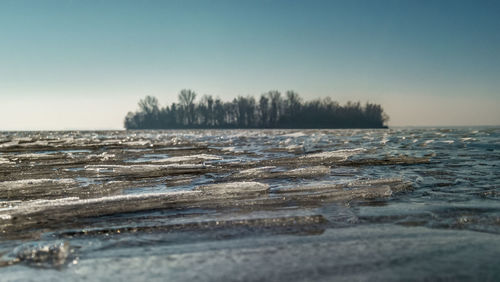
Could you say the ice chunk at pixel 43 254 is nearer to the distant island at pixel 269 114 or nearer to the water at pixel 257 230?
the water at pixel 257 230

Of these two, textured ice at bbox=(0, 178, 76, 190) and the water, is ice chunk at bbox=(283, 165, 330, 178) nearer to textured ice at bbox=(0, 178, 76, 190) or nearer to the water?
the water

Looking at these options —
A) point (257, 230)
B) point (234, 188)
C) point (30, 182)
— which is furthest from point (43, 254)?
point (30, 182)

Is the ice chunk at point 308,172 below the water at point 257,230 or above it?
below

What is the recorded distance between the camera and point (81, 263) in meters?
2.56

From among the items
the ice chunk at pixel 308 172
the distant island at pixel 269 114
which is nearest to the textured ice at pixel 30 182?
the ice chunk at pixel 308 172

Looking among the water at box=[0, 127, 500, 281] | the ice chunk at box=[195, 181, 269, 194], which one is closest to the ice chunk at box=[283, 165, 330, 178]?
the water at box=[0, 127, 500, 281]

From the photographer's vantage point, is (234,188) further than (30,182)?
No

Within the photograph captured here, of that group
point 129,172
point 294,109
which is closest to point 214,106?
point 294,109

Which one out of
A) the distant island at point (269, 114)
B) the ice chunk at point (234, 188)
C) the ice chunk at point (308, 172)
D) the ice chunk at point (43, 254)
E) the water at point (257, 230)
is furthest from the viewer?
the distant island at point (269, 114)

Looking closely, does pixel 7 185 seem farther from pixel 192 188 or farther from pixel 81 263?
pixel 81 263

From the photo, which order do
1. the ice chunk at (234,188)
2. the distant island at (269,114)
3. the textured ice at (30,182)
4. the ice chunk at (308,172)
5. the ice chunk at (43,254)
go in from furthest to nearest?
the distant island at (269,114), the ice chunk at (308,172), the textured ice at (30,182), the ice chunk at (234,188), the ice chunk at (43,254)

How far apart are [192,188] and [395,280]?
4259mm

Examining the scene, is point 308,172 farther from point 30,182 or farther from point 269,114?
point 269,114

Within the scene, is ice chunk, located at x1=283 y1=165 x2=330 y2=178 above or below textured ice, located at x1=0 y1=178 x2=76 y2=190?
below
